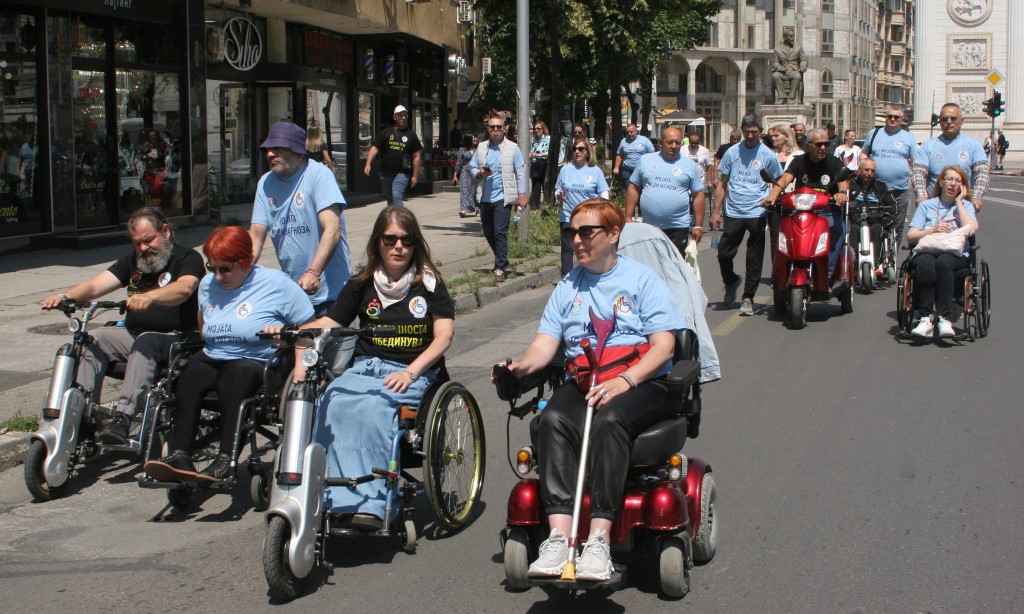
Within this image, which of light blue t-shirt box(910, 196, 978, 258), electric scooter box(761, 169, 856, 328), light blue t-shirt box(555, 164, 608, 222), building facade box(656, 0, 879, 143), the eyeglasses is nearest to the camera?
the eyeglasses

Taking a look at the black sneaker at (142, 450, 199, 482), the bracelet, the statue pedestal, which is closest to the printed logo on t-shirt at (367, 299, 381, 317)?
the black sneaker at (142, 450, 199, 482)

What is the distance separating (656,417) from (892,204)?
974 cm

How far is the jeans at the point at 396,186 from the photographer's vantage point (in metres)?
16.2

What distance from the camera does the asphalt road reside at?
455cm

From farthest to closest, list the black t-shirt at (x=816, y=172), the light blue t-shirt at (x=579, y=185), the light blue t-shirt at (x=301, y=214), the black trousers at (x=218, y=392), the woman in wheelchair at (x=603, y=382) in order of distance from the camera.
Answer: the light blue t-shirt at (x=579, y=185) → the black t-shirt at (x=816, y=172) → the light blue t-shirt at (x=301, y=214) → the black trousers at (x=218, y=392) → the woman in wheelchair at (x=603, y=382)

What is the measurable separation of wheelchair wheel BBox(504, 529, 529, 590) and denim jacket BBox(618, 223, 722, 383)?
4.48ft

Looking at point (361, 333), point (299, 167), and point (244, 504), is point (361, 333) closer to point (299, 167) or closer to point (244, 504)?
point (244, 504)

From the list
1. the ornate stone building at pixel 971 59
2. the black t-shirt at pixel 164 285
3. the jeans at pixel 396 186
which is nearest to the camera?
the black t-shirt at pixel 164 285

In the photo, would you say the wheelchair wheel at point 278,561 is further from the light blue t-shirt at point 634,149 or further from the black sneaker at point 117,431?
the light blue t-shirt at point 634,149

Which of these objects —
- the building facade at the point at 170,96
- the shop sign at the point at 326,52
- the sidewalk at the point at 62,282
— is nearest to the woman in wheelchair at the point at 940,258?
the sidewalk at the point at 62,282

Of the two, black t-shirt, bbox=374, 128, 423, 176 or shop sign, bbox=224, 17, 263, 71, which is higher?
shop sign, bbox=224, 17, 263, 71

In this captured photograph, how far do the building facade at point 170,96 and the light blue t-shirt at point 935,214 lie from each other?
10.4m

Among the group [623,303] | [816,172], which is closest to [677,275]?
[623,303]

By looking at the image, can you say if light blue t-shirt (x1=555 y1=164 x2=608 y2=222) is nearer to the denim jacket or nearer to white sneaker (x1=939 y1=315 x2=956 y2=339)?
white sneaker (x1=939 y1=315 x2=956 y2=339)
